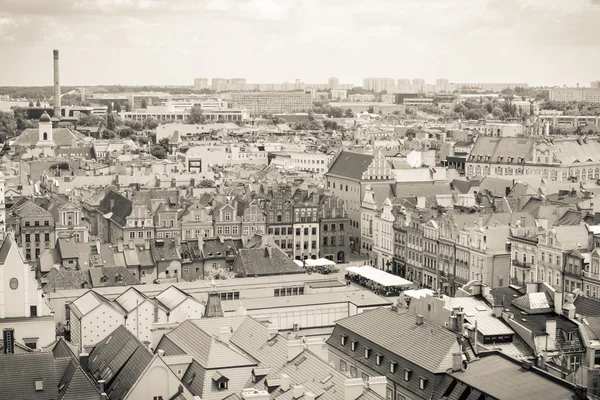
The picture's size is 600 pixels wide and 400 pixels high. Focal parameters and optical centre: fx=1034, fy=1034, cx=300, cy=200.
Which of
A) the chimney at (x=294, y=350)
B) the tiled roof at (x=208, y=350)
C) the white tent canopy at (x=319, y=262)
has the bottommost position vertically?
the white tent canopy at (x=319, y=262)

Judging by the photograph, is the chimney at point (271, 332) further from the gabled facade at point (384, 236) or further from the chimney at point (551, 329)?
the gabled facade at point (384, 236)

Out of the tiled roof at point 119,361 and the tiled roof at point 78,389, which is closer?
the tiled roof at point 78,389

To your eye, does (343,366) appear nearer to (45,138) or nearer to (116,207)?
(116,207)

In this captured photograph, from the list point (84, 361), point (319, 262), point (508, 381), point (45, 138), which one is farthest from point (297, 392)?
point (45, 138)

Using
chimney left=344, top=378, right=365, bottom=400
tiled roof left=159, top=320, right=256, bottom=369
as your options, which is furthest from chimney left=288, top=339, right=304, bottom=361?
chimney left=344, top=378, right=365, bottom=400

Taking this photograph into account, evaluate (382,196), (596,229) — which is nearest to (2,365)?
(596,229)

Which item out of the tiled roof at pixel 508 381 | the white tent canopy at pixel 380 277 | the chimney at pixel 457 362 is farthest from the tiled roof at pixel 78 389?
the white tent canopy at pixel 380 277

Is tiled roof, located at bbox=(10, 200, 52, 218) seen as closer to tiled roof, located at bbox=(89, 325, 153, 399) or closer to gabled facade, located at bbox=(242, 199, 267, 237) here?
gabled facade, located at bbox=(242, 199, 267, 237)
